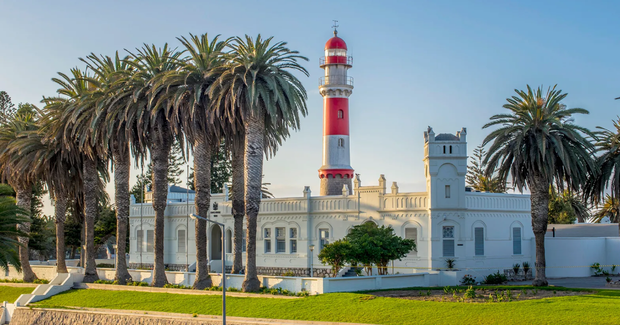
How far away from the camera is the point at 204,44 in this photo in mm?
34750

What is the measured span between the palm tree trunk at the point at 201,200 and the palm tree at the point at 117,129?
409 cm

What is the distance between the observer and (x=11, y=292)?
40.6 m

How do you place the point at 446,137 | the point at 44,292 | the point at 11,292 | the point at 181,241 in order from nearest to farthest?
the point at 44,292 → the point at 446,137 → the point at 11,292 → the point at 181,241

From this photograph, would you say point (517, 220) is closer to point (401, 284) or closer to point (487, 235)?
point (487, 235)

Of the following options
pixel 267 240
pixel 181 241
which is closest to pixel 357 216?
pixel 267 240

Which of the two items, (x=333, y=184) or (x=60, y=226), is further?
(x=333, y=184)

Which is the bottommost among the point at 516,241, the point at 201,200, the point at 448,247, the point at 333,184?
the point at 448,247

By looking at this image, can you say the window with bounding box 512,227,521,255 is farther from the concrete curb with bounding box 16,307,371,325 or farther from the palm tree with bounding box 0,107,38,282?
the palm tree with bounding box 0,107,38,282

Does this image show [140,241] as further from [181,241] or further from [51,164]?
[51,164]

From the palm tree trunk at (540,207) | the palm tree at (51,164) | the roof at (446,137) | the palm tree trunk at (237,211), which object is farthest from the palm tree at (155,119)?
the palm tree trunk at (540,207)

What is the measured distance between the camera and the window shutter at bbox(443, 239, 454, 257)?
38750 mm

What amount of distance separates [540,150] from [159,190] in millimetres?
19596

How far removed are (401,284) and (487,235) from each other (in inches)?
382

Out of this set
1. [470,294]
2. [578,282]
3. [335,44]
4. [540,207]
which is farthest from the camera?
[335,44]
